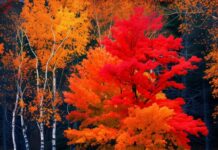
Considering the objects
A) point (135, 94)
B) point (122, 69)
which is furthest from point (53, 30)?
point (135, 94)

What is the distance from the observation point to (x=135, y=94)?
54.9 ft

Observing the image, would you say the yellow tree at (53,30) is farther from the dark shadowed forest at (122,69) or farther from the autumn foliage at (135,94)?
the autumn foliage at (135,94)

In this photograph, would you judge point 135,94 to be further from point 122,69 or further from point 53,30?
point 53,30

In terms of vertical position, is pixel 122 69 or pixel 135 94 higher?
pixel 122 69

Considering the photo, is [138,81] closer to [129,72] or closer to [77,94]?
[129,72]

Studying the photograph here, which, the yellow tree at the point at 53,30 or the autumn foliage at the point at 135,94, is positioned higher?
the yellow tree at the point at 53,30

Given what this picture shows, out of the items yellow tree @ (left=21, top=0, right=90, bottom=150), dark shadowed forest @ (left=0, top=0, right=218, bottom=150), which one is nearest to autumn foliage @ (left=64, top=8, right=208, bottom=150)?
dark shadowed forest @ (left=0, top=0, right=218, bottom=150)

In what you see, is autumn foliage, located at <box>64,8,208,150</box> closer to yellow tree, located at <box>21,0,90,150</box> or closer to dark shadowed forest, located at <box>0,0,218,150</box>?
dark shadowed forest, located at <box>0,0,218,150</box>

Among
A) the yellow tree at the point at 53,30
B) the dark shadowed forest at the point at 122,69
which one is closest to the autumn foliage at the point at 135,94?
the dark shadowed forest at the point at 122,69

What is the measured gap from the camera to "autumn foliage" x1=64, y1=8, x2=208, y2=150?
1522cm

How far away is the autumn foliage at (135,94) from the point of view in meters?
15.2

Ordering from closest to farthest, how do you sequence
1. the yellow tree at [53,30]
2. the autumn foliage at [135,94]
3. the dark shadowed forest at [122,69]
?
the autumn foliage at [135,94] < the dark shadowed forest at [122,69] < the yellow tree at [53,30]

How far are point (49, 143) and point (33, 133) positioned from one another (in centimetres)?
259

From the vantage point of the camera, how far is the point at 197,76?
92.6ft
